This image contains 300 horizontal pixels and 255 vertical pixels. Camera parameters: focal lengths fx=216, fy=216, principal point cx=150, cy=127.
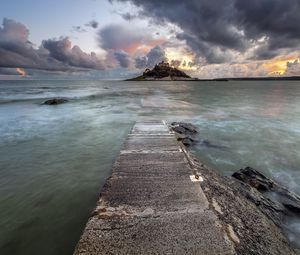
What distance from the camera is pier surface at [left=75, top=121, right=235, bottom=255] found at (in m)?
2.85

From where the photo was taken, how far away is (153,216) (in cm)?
343

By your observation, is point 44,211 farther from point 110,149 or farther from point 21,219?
point 110,149

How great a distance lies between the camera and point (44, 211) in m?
5.05

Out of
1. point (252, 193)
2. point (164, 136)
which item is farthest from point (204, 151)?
point (252, 193)

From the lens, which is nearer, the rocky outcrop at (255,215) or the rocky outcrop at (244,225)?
the rocky outcrop at (244,225)

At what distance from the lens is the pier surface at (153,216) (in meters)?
2.85

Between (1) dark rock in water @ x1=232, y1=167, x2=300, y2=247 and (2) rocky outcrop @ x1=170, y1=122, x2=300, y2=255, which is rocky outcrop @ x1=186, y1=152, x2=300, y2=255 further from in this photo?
(1) dark rock in water @ x1=232, y1=167, x2=300, y2=247

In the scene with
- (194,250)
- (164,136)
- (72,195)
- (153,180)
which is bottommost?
(72,195)

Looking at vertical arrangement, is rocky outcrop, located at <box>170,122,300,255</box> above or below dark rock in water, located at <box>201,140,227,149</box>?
above

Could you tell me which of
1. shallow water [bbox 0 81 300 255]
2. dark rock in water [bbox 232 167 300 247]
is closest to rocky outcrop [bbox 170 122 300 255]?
dark rock in water [bbox 232 167 300 247]

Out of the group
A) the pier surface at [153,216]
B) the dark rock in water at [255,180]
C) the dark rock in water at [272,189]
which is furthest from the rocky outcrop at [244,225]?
Answer: the dark rock in water at [255,180]

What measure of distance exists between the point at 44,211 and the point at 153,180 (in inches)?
107

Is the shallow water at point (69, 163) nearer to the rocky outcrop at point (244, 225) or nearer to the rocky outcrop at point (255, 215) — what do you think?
the rocky outcrop at point (255, 215)

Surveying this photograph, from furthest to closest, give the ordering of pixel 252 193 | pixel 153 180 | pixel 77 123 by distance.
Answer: pixel 77 123, pixel 252 193, pixel 153 180
